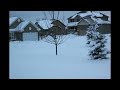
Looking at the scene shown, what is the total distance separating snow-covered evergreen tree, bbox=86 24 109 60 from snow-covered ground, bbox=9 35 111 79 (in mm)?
85

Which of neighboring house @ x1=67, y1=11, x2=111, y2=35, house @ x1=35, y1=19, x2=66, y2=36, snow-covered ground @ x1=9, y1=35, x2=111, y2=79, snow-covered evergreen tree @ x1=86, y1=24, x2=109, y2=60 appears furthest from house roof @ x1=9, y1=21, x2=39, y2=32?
snow-covered evergreen tree @ x1=86, y1=24, x2=109, y2=60

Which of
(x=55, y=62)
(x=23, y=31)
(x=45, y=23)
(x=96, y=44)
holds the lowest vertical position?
(x=55, y=62)

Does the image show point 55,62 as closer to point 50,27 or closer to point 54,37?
point 54,37

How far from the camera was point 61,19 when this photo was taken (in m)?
6.77

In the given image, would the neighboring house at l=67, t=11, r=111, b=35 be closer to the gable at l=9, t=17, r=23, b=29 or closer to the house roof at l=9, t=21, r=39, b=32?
the house roof at l=9, t=21, r=39, b=32

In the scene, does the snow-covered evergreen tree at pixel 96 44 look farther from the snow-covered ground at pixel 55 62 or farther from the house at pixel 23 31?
the house at pixel 23 31

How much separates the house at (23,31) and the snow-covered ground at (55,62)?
0.29 feet

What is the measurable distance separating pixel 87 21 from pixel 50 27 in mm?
631

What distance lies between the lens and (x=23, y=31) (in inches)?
267

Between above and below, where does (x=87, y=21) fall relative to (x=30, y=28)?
above

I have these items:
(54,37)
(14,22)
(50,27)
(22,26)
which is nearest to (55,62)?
(54,37)
